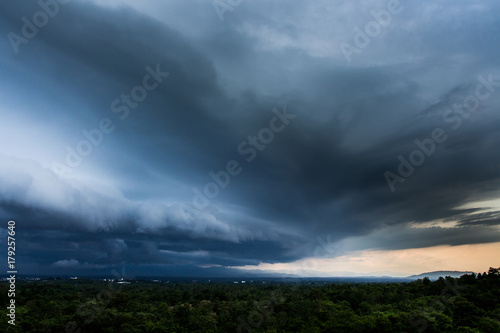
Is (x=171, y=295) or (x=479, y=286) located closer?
(x=479, y=286)

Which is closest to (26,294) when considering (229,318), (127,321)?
(127,321)

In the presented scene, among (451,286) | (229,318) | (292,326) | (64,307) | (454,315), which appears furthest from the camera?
(451,286)

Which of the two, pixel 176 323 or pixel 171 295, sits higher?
pixel 176 323

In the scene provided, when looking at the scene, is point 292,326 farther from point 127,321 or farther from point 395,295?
point 395,295

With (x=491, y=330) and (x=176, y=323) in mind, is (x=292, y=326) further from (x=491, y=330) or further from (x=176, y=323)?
(x=491, y=330)

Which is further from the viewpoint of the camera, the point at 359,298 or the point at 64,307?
the point at 359,298

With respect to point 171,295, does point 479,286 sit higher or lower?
higher

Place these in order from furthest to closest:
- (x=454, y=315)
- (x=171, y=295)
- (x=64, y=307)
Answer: (x=171, y=295), (x=64, y=307), (x=454, y=315)

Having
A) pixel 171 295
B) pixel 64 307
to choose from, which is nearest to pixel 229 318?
pixel 64 307

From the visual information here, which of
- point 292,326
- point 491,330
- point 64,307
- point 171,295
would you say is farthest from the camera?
point 171,295
